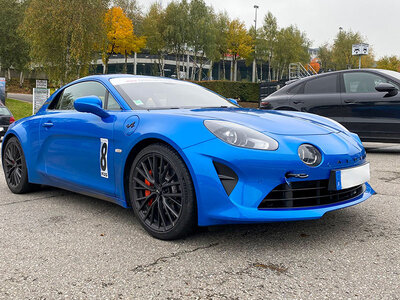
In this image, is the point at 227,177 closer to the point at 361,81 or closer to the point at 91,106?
the point at 91,106

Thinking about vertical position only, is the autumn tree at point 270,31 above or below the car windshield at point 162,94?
above

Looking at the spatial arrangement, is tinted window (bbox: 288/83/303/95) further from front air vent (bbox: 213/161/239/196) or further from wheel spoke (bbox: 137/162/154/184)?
front air vent (bbox: 213/161/239/196)

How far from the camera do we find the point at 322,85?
7785 mm

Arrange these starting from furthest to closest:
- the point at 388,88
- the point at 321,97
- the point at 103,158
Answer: the point at 321,97 → the point at 388,88 → the point at 103,158

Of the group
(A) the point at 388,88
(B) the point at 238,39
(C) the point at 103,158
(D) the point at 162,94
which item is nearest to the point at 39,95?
(A) the point at 388,88

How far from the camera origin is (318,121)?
3.39 m

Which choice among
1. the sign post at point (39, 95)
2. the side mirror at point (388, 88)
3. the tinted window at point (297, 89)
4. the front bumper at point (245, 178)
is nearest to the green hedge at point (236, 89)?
the sign post at point (39, 95)

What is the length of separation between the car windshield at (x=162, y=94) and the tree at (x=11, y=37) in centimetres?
3540

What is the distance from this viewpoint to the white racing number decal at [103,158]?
328 centimetres

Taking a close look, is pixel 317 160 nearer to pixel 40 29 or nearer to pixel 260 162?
pixel 260 162

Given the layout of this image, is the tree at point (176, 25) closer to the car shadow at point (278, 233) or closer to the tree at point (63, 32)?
the tree at point (63, 32)

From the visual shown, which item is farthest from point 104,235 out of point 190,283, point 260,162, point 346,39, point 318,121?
point 346,39

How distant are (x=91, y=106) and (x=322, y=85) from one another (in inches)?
217

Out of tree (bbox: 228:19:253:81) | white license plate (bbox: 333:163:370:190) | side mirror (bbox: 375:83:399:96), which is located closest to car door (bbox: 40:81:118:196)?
white license plate (bbox: 333:163:370:190)
